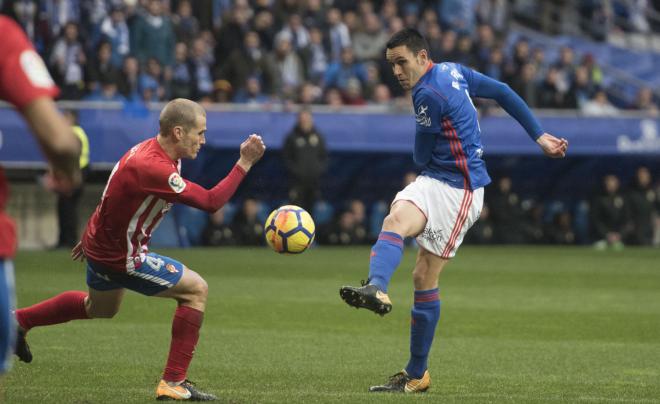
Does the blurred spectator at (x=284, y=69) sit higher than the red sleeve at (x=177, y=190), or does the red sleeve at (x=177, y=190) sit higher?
the red sleeve at (x=177, y=190)

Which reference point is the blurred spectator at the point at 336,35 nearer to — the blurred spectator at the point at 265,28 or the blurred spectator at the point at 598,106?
the blurred spectator at the point at 265,28

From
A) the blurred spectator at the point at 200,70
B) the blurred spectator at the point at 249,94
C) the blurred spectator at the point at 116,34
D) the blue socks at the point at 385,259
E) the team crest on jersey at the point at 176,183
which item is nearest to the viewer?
the team crest on jersey at the point at 176,183

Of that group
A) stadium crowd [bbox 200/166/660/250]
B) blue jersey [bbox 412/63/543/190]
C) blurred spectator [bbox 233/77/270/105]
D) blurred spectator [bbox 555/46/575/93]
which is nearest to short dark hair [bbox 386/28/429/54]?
blue jersey [bbox 412/63/543/190]

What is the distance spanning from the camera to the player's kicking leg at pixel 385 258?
21.0 feet

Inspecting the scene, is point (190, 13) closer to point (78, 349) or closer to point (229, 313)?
point (229, 313)

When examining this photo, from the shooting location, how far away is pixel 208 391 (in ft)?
24.0

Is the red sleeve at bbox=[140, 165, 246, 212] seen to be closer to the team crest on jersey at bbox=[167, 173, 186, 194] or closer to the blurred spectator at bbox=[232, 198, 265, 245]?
the team crest on jersey at bbox=[167, 173, 186, 194]

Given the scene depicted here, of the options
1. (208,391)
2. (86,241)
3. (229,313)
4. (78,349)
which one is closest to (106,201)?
(86,241)

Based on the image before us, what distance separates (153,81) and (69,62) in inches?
54.5

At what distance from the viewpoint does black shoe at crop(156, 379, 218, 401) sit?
6.80 meters

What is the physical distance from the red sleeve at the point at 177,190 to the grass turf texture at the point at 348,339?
3.89 feet

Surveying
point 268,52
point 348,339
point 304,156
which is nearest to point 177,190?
point 348,339

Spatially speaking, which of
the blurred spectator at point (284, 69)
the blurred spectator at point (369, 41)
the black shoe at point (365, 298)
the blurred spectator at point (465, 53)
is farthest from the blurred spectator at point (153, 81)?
the black shoe at point (365, 298)

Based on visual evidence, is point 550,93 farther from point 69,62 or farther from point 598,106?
point 69,62
